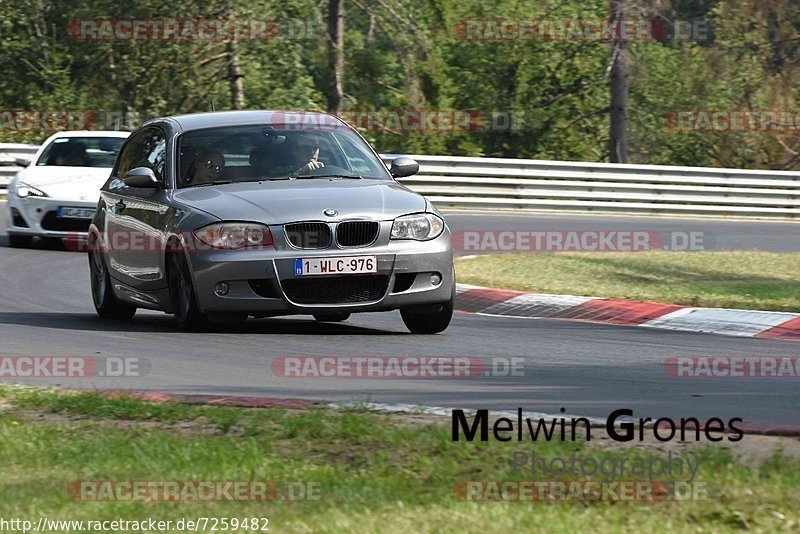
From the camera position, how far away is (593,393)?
7.60 m

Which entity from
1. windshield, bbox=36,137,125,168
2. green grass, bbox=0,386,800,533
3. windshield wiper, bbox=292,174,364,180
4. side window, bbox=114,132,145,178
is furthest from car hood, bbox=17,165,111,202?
green grass, bbox=0,386,800,533

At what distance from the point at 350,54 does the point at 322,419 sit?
29.7m

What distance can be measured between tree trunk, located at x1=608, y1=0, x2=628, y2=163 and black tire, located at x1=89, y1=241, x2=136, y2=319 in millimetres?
16965

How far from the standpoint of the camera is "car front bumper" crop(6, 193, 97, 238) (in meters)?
17.5

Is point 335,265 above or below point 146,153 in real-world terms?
below

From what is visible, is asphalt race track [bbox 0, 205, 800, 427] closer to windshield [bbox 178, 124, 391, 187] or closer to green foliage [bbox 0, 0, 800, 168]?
windshield [bbox 178, 124, 391, 187]

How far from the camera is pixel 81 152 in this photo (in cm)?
1873

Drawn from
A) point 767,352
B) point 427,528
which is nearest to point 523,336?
point 767,352

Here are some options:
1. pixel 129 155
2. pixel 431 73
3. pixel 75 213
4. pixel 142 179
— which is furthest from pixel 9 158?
pixel 142 179

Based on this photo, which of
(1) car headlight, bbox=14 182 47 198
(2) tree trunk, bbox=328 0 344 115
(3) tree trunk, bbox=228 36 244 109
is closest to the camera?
(1) car headlight, bbox=14 182 47 198

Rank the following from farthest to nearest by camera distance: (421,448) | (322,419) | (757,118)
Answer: (757,118) → (322,419) → (421,448)

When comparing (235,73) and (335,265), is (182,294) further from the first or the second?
(235,73)

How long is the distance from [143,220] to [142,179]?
350 mm

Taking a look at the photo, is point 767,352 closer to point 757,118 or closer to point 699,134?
point 757,118
